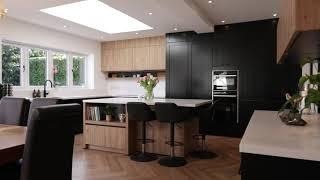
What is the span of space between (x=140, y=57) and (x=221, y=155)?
12.0 ft

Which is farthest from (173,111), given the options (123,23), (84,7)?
(123,23)

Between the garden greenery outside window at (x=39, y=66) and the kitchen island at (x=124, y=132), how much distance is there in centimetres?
183

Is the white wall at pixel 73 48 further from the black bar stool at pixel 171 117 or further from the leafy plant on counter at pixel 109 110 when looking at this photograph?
the black bar stool at pixel 171 117

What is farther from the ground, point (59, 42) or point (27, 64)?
point (59, 42)

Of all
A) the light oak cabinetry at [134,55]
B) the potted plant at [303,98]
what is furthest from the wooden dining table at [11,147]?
the light oak cabinetry at [134,55]

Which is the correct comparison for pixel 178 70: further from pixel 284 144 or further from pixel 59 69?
pixel 284 144

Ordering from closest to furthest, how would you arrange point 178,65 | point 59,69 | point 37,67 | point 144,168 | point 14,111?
point 14,111, point 144,168, point 37,67, point 178,65, point 59,69

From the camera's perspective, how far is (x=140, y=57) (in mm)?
6613

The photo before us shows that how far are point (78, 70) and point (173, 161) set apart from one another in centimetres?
433

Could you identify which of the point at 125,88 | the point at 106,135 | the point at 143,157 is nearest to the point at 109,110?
the point at 106,135

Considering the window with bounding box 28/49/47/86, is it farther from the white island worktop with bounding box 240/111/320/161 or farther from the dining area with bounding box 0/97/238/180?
the white island worktop with bounding box 240/111/320/161

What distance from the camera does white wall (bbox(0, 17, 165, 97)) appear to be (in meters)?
4.78

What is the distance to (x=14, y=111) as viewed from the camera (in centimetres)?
268

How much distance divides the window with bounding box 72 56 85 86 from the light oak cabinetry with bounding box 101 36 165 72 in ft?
2.05
